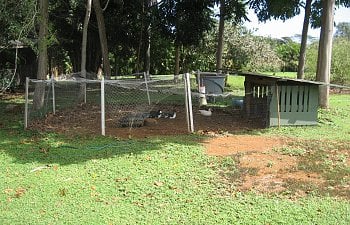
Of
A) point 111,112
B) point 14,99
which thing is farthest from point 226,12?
point 14,99

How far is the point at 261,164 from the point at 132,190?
2190 mm

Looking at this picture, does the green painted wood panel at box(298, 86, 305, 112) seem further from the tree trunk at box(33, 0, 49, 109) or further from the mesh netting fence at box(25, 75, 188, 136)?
the tree trunk at box(33, 0, 49, 109)

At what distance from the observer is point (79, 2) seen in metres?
15.9

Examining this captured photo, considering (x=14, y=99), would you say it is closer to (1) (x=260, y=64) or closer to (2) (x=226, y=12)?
(2) (x=226, y=12)

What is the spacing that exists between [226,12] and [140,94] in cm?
592

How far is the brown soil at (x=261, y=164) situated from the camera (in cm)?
562

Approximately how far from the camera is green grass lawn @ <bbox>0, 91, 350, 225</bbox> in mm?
4668

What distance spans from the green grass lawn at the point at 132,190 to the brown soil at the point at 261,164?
0.92 feet

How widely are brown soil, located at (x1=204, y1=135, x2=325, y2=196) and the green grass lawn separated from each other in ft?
0.92

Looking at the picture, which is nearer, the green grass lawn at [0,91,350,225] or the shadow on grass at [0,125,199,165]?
the green grass lawn at [0,91,350,225]

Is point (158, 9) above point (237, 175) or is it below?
above

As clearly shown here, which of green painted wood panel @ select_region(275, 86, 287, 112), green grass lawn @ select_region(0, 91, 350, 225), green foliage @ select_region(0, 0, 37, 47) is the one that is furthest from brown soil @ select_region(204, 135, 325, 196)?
green foliage @ select_region(0, 0, 37, 47)

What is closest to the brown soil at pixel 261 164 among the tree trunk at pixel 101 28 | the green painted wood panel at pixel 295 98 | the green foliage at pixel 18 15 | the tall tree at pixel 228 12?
the green painted wood panel at pixel 295 98

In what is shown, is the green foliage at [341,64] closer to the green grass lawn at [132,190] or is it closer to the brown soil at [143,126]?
the brown soil at [143,126]
